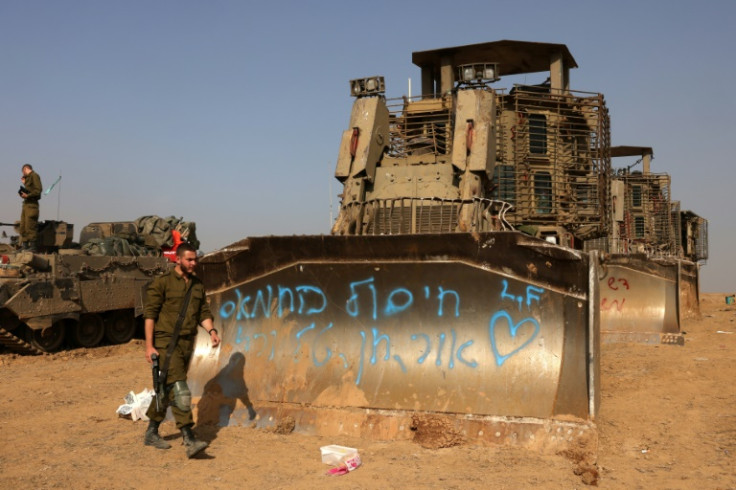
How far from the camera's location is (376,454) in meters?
4.61

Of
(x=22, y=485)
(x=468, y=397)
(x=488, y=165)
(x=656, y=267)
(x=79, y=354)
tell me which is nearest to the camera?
(x=22, y=485)

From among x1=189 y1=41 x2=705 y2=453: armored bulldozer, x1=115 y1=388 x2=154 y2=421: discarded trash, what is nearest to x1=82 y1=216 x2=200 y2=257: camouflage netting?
x1=115 y1=388 x2=154 y2=421: discarded trash

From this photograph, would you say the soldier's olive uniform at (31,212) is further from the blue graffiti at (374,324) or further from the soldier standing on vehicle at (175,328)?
the soldier standing on vehicle at (175,328)

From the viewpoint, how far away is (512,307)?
4.97 m

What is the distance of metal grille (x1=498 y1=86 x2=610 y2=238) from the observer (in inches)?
565

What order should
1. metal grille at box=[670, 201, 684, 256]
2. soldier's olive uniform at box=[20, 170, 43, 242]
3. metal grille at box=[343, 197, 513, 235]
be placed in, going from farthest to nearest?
metal grille at box=[670, 201, 684, 256] < soldier's olive uniform at box=[20, 170, 43, 242] < metal grille at box=[343, 197, 513, 235]

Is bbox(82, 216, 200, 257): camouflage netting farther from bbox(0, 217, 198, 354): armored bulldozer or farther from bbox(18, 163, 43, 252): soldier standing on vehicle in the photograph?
bbox(18, 163, 43, 252): soldier standing on vehicle

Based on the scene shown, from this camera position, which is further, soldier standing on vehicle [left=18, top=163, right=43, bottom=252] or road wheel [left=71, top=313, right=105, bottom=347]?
road wheel [left=71, top=313, right=105, bottom=347]

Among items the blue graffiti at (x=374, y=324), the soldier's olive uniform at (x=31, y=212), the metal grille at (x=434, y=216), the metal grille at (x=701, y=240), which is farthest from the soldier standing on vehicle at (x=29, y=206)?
the metal grille at (x=701, y=240)

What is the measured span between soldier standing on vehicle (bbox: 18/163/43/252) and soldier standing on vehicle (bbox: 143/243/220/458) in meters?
8.69

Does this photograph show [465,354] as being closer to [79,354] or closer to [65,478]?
[65,478]

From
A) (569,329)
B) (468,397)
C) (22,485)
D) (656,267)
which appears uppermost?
(656,267)

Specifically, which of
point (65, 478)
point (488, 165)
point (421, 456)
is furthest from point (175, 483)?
point (488, 165)

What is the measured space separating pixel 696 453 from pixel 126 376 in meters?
6.73
